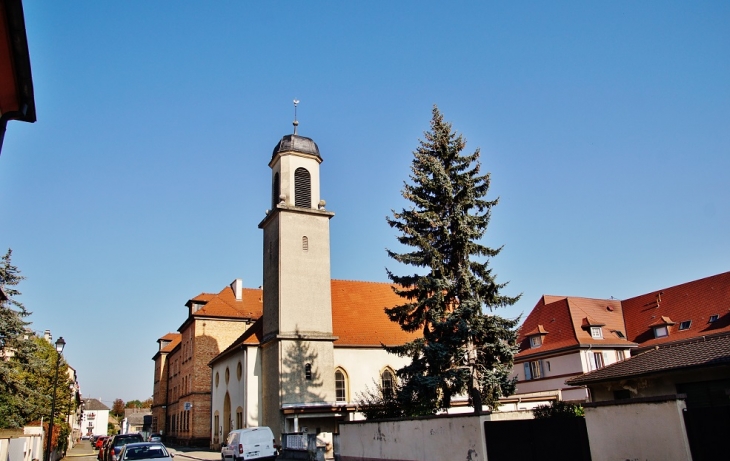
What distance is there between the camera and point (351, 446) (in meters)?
21.3

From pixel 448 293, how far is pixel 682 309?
26780 mm

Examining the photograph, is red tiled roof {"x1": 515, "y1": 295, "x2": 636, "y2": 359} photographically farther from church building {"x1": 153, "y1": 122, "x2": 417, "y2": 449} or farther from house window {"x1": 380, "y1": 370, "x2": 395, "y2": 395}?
church building {"x1": 153, "y1": 122, "x2": 417, "y2": 449}

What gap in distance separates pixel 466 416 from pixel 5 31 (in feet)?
44.2

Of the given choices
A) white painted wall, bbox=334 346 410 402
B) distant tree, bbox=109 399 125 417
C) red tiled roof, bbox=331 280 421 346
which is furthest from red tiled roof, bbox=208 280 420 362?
distant tree, bbox=109 399 125 417

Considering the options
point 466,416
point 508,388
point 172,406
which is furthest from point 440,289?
point 172,406

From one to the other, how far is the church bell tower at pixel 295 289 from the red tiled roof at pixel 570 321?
1550 cm

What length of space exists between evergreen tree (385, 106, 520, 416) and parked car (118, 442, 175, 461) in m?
8.40

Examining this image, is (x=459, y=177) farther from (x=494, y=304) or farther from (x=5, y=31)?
(x=5, y=31)

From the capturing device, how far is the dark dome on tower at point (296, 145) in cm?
3256

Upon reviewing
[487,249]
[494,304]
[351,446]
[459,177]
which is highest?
[459,177]

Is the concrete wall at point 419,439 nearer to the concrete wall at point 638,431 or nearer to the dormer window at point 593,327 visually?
the concrete wall at point 638,431

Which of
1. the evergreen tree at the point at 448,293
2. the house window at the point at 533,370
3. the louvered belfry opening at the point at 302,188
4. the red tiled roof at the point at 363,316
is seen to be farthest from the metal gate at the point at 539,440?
the house window at the point at 533,370

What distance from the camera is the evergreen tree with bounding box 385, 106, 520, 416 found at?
19406 mm

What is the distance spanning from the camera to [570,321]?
40.2 m
